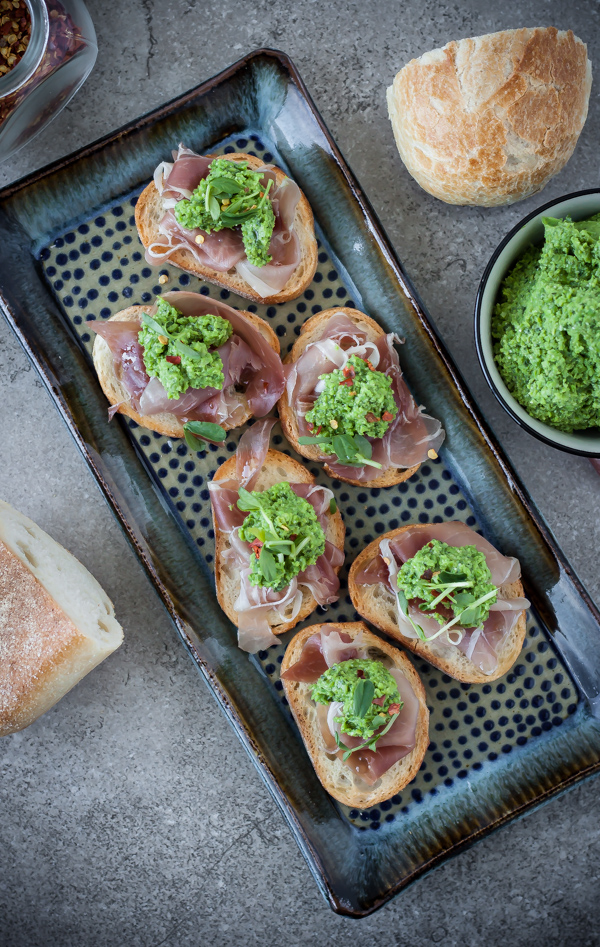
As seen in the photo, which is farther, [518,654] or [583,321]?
[518,654]

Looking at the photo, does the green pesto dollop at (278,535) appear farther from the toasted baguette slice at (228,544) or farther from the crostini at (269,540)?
the toasted baguette slice at (228,544)

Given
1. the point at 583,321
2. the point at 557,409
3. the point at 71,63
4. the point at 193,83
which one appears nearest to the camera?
the point at 583,321

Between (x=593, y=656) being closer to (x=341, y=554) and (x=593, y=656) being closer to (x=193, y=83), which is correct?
(x=341, y=554)

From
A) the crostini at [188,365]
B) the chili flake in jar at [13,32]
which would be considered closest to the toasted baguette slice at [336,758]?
the crostini at [188,365]

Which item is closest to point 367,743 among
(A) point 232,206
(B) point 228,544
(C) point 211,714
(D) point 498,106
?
(C) point 211,714

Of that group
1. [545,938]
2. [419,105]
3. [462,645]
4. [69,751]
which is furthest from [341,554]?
[545,938]

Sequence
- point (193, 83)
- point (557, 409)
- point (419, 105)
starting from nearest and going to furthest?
point (557, 409) → point (419, 105) → point (193, 83)
